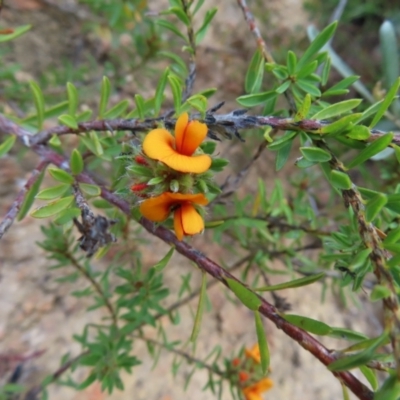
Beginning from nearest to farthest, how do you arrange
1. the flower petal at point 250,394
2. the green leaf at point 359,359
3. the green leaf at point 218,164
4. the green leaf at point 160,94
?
the green leaf at point 359,359 < the green leaf at point 218,164 < the green leaf at point 160,94 < the flower petal at point 250,394

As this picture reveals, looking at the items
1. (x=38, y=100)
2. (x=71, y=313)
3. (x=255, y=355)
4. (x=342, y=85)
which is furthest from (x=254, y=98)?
(x=71, y=313)

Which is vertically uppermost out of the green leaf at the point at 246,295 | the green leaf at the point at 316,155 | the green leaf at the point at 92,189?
the green leaf at the point at 316,155

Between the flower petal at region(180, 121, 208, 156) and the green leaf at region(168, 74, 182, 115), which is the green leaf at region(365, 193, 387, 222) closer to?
the flower petal at region(180, 121, 208, 156)

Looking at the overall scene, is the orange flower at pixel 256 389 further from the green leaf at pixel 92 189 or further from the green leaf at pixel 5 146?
the green leaf at pixel 5 146

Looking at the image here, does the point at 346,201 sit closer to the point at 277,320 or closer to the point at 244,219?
the point at 277,320

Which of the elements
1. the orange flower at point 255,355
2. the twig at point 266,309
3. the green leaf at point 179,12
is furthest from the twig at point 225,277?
the orange flower at point 255,355
